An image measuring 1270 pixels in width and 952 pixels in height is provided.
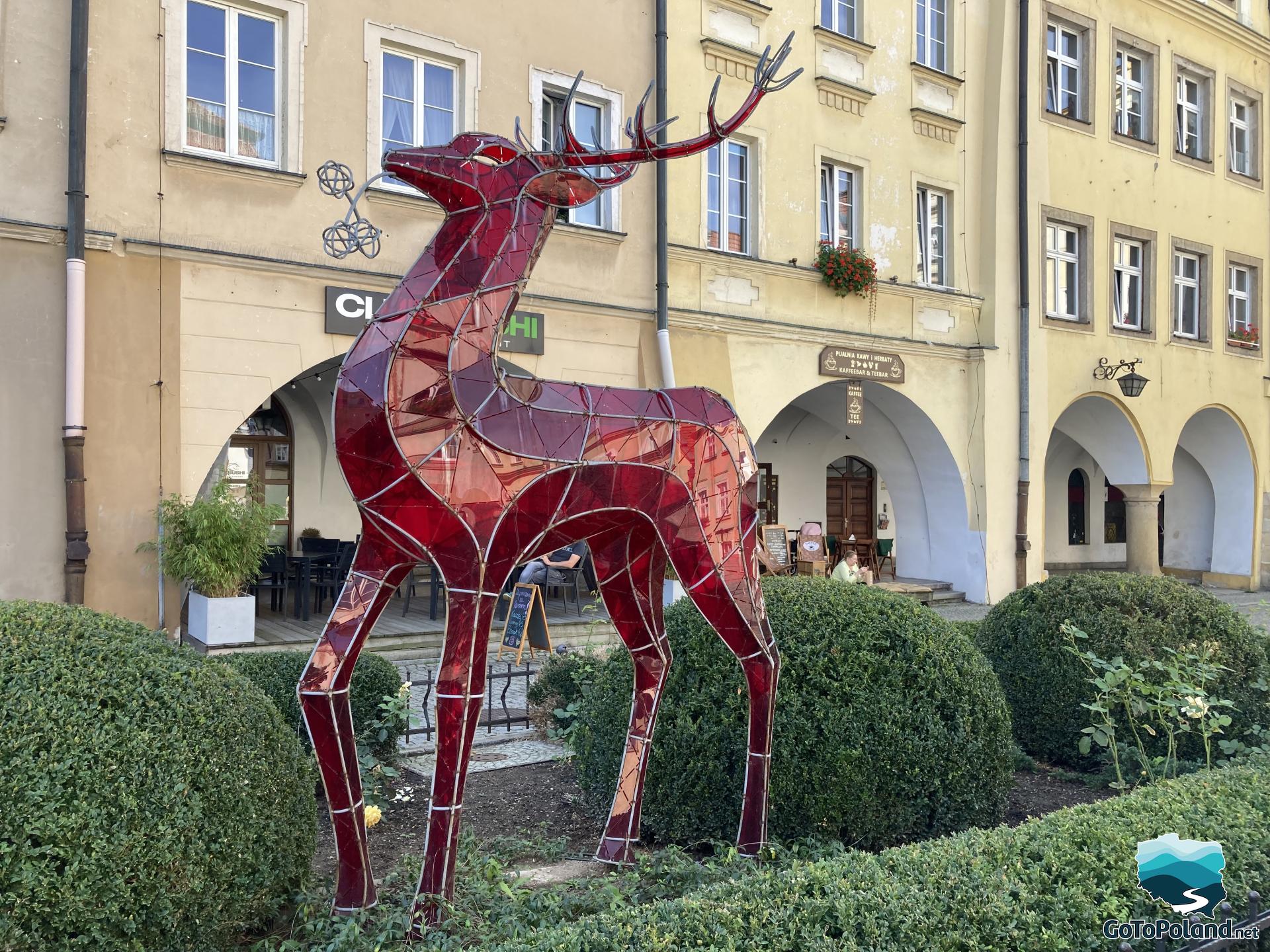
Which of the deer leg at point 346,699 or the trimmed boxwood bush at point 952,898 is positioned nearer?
the trimmed boxwood bush at point 952,898

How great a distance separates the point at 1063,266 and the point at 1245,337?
5.16 meters

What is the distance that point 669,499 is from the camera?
369cm

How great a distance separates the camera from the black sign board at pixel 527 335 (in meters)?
10.7

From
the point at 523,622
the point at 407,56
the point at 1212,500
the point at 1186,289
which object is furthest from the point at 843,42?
the point at 1212,500

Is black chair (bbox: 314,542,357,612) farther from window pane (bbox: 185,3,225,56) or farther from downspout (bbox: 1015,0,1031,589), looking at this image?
downspout (bbox: 1015,0,1031,589)

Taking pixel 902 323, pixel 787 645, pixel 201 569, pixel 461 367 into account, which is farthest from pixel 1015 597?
pixel 902 323

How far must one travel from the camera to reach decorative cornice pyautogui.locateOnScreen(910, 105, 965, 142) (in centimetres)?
1434

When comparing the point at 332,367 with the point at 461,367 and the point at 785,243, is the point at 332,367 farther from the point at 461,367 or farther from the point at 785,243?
the point at 461,367

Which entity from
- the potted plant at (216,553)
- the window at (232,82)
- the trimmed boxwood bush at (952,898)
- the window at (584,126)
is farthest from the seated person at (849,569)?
the trimmed boxwood bush at (952,898)

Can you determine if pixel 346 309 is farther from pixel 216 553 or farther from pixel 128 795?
pixel 128 795

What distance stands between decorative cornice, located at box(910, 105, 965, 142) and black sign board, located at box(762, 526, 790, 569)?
578 centimetres

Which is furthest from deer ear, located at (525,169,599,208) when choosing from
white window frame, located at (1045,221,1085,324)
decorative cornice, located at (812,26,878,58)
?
white window frame, located at (1045,221,1085,324)

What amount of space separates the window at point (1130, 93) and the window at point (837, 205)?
19.4 feet

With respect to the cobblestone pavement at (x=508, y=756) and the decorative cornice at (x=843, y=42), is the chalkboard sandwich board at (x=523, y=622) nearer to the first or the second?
the cobblestone pavement at (x=508, y=756)
